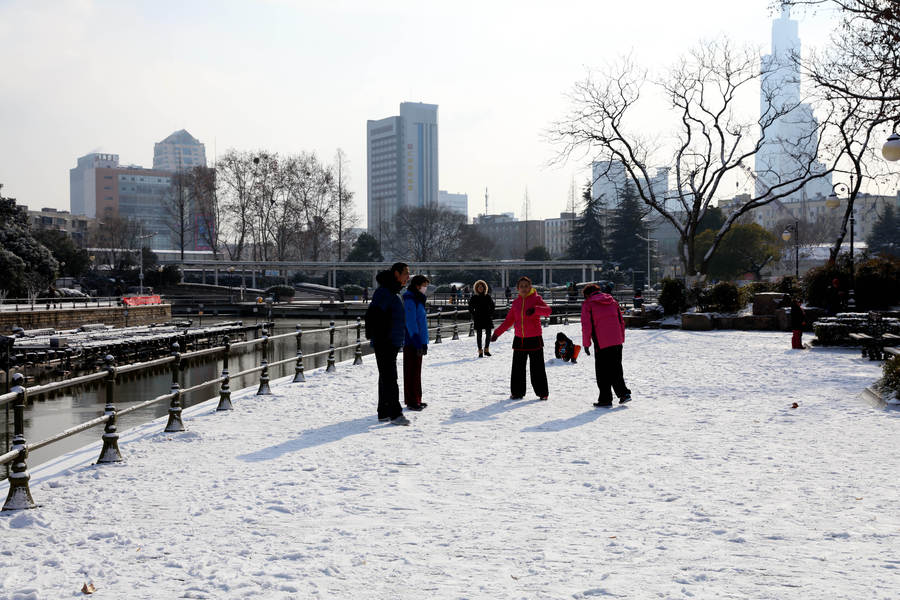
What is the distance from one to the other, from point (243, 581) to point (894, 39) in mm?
21401

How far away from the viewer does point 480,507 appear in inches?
232

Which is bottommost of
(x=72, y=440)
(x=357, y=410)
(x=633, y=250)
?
(x=72, y=440)

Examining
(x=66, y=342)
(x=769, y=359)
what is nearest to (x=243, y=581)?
(x=769, y=359)

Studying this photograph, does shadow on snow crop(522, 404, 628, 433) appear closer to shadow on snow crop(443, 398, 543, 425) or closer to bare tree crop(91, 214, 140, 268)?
shadow on snow crop(443, 398, 543, 425)

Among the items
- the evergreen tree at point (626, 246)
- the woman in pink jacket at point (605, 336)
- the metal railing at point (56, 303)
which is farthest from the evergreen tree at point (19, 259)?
the evergreen tree at point (626, 246)

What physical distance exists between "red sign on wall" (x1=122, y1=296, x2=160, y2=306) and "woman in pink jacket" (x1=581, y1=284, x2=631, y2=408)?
142ft

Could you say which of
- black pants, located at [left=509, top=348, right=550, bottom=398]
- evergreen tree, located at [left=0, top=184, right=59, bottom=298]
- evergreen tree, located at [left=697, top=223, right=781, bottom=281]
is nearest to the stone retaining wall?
evergreen tree, located at [left=0, top=184, right=59, bottom=298]

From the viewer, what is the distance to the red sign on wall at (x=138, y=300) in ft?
161

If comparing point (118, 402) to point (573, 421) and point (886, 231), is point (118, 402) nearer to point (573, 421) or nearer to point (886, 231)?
point (573, 421)

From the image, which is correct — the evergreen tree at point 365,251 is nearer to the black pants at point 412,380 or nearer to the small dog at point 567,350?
the small dog at point 567,350

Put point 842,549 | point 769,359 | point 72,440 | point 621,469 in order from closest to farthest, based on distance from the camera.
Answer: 1. point 842,549
2. point 621,469
3. point 72,440
4. point 769,359

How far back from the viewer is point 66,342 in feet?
109

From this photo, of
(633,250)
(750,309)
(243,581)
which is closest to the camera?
(243,581)

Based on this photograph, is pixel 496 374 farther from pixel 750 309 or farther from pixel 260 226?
pixel 260 226
